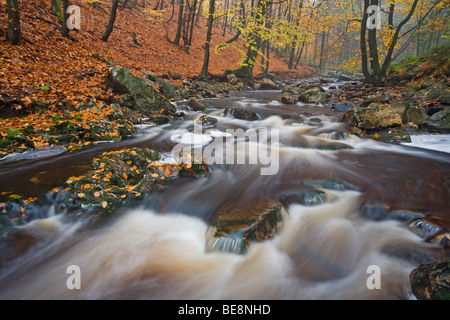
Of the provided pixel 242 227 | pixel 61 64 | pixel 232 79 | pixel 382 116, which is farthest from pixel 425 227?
pixel 232 79

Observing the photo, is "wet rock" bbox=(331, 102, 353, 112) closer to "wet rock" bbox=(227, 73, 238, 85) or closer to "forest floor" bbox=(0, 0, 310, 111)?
"wet rock" bbox=(227, 73, 238, 85)

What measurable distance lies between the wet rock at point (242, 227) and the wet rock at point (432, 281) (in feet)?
5.18

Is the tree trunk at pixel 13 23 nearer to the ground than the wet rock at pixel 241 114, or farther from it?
farther from it

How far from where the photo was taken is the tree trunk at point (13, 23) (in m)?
7.36

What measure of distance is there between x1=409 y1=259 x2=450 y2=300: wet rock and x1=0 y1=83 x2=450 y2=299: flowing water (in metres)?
0.16

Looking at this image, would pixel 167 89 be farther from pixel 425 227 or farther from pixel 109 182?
pixel 425 227

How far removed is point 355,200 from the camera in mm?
4141

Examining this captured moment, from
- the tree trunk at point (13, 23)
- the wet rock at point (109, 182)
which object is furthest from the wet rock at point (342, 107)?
the tree trunk at point (13, 23)

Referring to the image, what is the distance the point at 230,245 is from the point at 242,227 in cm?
28

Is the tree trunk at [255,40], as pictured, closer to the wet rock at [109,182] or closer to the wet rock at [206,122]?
the wet rock at [206,122]

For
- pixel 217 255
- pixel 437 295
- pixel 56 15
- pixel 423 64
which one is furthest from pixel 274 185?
pixel 56 15
